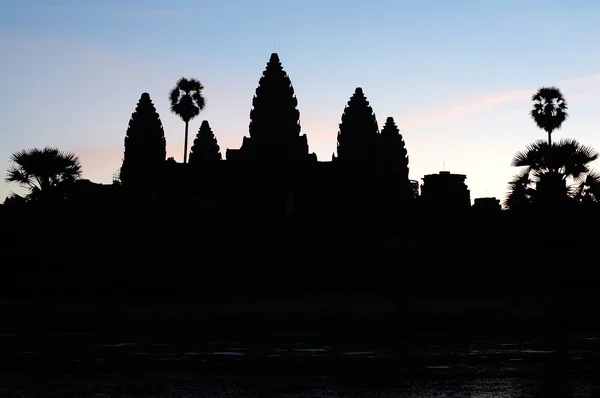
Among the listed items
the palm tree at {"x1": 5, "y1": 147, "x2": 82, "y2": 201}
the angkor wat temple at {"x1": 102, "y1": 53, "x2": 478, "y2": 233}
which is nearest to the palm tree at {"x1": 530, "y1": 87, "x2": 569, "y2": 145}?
the angkor wat temple at {"x1": 102, "y1": 53, "x2": 478, "y2": 233}

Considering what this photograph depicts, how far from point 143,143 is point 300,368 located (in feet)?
272

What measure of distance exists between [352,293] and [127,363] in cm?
2726

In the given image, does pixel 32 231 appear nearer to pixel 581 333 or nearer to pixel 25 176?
pixel 25 176

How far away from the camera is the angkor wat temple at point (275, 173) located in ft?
218

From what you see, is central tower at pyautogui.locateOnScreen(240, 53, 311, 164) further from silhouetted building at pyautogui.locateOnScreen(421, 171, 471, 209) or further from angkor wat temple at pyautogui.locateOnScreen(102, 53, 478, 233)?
silhouetted building at pyautogui.locateOnScreen(421, 171, 471, 209)

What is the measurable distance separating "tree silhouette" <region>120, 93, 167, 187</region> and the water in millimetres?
74556

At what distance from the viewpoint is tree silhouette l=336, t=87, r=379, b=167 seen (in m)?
91.9

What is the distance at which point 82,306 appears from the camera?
3459cm

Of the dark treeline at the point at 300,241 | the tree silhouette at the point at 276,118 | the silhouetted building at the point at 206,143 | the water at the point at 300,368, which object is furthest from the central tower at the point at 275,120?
the water at the point at 300,368

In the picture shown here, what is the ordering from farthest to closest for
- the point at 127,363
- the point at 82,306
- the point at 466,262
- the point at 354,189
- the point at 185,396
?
the point at 354,189 < the point at 466,262 < the point at 82,306 < the point at 127,363 < the point at 185,396

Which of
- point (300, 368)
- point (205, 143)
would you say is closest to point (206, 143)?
point (205, 143)

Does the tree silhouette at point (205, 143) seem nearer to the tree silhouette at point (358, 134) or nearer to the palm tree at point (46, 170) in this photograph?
the tree silhouette at point (358, 134)

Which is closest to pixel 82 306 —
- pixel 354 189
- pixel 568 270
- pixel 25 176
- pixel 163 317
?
pixel 163 317

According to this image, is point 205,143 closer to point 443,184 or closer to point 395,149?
point 395,149
